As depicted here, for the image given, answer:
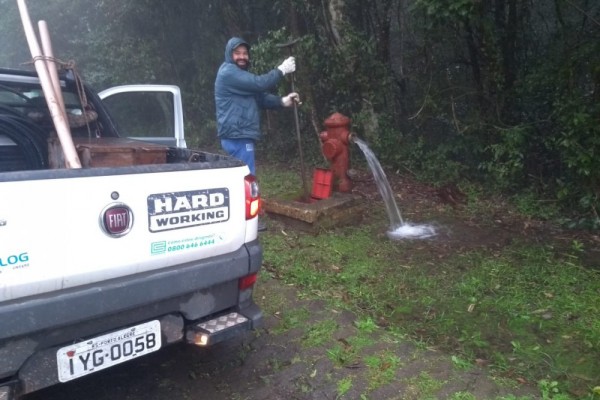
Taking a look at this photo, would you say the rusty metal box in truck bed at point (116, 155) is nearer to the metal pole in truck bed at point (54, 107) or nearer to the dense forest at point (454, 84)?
the metal pole in truck bed at point (54, 107)

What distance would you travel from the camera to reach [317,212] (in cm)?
580

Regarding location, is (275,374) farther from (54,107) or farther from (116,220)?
(54,107)

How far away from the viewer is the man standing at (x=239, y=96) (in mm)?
5617

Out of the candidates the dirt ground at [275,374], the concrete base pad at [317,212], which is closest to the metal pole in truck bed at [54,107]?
the dirt ground at [275,374]

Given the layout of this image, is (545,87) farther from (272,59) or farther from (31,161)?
(31,161)

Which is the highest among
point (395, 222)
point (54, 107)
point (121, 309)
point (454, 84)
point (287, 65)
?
point (287, 65)

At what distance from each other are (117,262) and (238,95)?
135 inches

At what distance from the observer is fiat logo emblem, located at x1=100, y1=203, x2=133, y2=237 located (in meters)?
2.55

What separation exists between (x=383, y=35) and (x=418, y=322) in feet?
18.2

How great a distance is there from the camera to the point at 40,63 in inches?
146

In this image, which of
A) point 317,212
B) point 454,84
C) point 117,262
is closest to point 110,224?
point 117,262

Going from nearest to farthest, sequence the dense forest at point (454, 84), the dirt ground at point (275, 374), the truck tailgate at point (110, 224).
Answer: the truck tailgate at point (110, 224) < the dirt ground at point (275, 374) < the dense forest at point (454, 84)

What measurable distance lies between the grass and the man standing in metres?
1.03

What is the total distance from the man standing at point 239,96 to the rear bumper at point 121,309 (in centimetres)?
273
